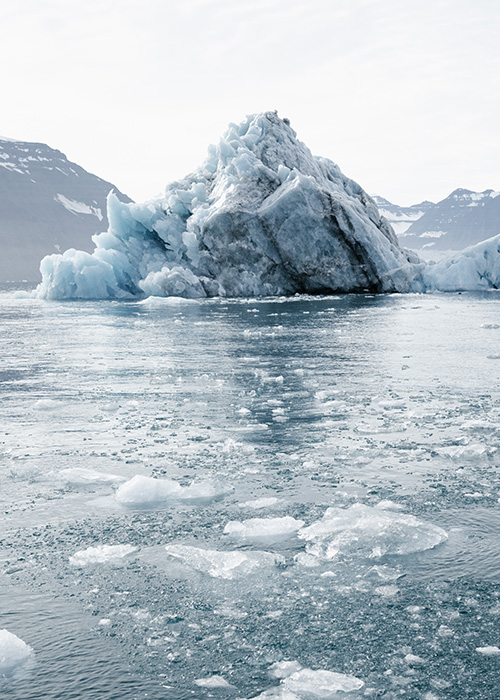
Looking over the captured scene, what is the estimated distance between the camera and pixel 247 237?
3072 cm

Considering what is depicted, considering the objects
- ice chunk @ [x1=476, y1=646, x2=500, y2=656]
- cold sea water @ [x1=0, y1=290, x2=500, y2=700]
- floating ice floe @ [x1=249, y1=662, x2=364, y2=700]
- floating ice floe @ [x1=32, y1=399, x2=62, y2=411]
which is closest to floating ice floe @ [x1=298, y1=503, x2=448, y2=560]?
cold sea water @ [x1=0, y1=290, x2=500, y2=700]

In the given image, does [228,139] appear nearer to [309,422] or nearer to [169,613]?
[309,422]

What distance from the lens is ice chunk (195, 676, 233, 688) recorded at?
273 centimetres

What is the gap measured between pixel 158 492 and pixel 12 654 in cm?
205

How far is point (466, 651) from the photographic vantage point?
2930 mm

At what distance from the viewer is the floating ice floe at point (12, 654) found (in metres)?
2.85

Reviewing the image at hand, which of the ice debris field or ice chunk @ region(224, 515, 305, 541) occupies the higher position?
the ice debris field

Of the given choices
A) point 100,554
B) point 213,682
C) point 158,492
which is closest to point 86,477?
point 158,492

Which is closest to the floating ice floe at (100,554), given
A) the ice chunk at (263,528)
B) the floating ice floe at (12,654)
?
the ice chunk at (263,528)

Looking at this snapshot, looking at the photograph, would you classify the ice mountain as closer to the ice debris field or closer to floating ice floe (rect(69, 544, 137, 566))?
the ice debris field

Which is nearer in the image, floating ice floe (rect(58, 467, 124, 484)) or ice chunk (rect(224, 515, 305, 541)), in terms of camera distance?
ice chunk (rect(224, 515, 305, 541))

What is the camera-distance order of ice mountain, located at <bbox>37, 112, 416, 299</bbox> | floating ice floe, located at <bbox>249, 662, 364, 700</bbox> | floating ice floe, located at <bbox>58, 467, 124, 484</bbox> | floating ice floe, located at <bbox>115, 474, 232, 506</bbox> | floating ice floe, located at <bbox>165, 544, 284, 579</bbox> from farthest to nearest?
ice mountain, located at <bbox>37, 112, 416, 299</bbox> → floating ice floe, located at <bbox>58, 467, 124, 484</bbox> → floating ice floe, located at <bbox>115, 474, 232, 506</bbox> → floating ice floe, located at <bbox>165, 544, 284, 579</bbox> → floating ice floe, located at <bbox>249, 662, 364, 700</bbox>

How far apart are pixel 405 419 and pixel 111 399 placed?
3664 millimetres

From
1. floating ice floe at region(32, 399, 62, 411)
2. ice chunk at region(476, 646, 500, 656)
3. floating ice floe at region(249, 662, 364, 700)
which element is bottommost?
floating ice floe at region(249, 662, 364, 700)
